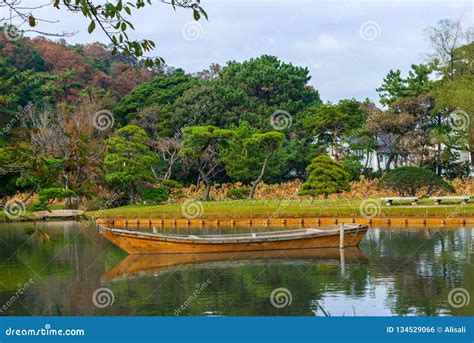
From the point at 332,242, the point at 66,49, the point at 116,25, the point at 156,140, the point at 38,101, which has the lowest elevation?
the point at 332,242

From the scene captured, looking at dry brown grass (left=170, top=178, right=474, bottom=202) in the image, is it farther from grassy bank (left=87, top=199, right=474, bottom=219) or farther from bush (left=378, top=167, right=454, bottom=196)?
grassy bank (left=87, top=199, right=474, bottom=219)

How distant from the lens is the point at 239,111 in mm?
48562

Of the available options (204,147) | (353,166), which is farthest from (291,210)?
(353,166)

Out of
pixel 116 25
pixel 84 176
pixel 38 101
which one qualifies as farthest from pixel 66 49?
pixel 116 25

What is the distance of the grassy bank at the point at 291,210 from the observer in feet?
102

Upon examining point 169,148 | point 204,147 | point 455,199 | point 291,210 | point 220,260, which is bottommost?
point 220,260

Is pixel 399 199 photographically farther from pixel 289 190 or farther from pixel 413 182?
pixel 289 190

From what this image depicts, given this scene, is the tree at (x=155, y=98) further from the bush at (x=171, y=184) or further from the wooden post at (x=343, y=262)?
the wooden post at (x=343, y=262)

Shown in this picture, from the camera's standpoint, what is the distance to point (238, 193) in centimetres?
4331

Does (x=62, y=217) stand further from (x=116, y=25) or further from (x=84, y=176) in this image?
(x=116, y=25)

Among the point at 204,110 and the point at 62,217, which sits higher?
the point at 204,110

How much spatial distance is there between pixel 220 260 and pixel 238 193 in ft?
68.4

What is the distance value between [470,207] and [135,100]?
2801 centimetres

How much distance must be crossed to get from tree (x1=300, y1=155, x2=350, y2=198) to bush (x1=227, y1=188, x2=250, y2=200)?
7.56 m
